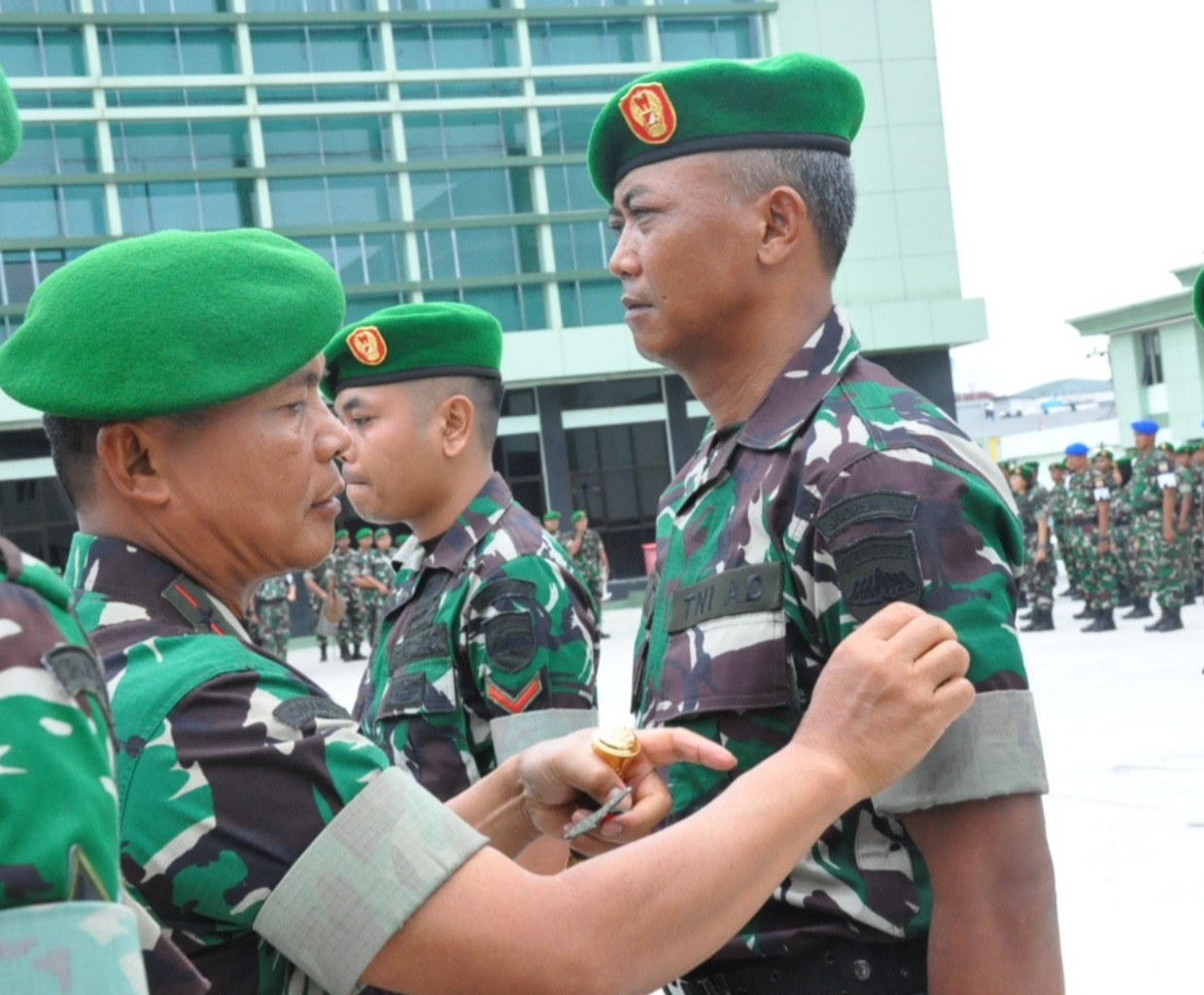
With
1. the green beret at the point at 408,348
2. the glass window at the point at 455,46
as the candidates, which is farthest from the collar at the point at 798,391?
the glass window at the point at 455,46

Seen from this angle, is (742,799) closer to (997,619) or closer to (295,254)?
(997,619)

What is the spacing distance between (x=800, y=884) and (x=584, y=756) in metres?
0.33

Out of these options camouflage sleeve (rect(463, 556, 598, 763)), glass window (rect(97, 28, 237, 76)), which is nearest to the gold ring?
camouflage sleeve (rect(463, 556, 598, 763))

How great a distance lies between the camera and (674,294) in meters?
2.12

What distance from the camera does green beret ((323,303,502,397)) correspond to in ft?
11.5

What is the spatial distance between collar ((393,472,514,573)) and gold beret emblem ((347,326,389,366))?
1.38 feet

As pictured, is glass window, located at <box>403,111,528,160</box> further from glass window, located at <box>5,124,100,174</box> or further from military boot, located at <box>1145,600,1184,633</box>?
military boot, located at <box>1145,600,1184,633</box>

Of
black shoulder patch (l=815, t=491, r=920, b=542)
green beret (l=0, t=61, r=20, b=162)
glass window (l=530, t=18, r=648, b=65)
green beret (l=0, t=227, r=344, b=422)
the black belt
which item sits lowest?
the black belt

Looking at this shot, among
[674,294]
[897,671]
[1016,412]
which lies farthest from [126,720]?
[1016,412]

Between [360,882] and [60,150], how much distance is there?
88.3 ft

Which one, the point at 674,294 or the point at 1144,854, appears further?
the point at 1144,854

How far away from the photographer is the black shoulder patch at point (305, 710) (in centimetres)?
133

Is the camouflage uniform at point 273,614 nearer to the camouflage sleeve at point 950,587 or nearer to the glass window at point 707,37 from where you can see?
the glass window at point 707,37

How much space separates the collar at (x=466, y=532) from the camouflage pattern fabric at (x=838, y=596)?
127 centimetres
